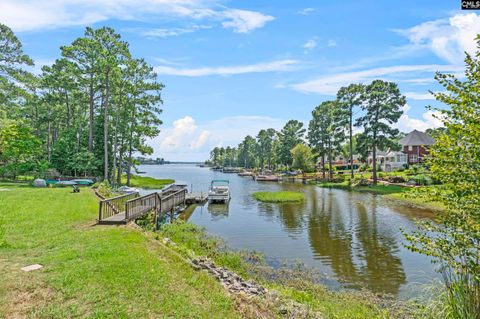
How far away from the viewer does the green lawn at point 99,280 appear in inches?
226

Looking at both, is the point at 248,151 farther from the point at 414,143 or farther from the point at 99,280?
the point at 99,280

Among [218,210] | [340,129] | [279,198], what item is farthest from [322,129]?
[218,210]

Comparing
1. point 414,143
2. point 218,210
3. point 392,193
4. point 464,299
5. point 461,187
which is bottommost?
point 218,210

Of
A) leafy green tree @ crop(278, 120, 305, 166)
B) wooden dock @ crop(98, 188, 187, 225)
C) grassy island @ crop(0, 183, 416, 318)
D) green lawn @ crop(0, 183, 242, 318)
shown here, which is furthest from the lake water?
leafy green tree @ crop(278, 120, 305, 166)

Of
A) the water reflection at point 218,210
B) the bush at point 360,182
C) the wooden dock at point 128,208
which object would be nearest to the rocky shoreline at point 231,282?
the wooden dock at point 128,208

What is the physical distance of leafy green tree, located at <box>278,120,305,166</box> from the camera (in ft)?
258

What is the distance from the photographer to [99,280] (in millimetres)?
6762

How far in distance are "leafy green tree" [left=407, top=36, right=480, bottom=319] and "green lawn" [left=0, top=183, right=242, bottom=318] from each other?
13.6 ft

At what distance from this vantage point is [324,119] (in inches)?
2270

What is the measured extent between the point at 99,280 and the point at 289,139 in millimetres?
74314

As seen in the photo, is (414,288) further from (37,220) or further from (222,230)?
(37,220)

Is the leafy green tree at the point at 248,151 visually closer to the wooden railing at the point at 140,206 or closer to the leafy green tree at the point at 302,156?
the leafy green tree at the point at 302,156

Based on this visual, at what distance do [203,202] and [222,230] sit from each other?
12.3 m

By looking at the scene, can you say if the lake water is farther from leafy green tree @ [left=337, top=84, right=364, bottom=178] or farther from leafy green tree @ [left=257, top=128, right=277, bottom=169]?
leafy green tree @ [left=257, top=128, right=277, bottom=169]
